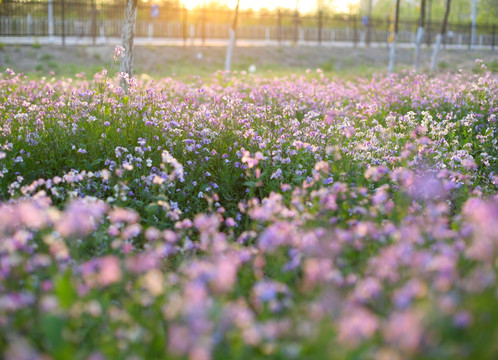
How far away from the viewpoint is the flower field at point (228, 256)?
202cm

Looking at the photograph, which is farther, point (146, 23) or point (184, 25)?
point (146, 23)

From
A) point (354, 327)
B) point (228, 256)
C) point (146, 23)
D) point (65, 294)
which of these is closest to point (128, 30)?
point (228, 256)

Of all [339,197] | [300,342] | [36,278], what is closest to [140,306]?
[36,278]

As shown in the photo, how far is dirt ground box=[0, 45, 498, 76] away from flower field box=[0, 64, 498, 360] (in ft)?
38.5

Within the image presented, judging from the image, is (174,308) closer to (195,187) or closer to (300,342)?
(300,342)

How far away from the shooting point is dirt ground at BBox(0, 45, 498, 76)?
19.1m

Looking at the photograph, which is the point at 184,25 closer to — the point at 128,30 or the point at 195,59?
the point at 195,59

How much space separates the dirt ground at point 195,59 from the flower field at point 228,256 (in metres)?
11.7

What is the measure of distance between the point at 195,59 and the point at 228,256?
21787 millimetres

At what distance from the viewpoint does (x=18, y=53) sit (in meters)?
20.9

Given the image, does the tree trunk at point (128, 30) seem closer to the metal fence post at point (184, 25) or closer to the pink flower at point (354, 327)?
the pink flower at point (354, 327)

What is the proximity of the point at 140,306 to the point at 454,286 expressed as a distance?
1630 millimetres

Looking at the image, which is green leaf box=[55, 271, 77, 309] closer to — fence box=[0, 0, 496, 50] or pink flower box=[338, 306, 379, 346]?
pink flower box=[338, 306, 379, 346]

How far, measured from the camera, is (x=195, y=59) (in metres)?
23.8
